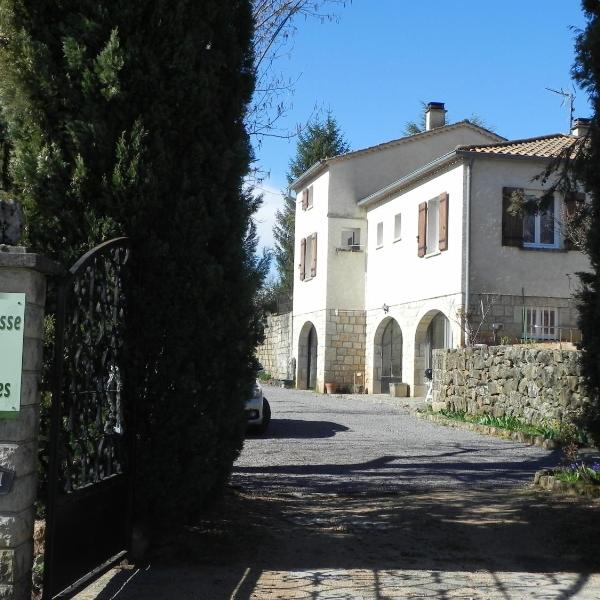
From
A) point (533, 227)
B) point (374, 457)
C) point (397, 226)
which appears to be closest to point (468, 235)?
point (533, 227)

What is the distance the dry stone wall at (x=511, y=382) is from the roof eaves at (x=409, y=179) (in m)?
4.83

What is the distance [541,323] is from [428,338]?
4.97 metres

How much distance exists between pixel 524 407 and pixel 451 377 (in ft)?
11.5

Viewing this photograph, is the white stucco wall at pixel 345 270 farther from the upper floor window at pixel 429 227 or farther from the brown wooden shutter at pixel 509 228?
the brown wooden shutter at pixel 509 228

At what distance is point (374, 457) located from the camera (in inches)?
442

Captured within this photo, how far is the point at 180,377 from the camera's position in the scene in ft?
17.3

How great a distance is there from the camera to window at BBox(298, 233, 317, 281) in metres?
29.4

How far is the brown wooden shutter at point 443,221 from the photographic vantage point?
834 inches

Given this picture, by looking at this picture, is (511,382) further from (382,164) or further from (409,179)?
(382,164)

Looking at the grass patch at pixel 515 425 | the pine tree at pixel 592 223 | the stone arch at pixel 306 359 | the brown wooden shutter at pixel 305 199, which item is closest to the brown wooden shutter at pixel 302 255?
the brown wooden shutter at pixel 305 199

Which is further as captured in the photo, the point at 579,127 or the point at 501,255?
the point at 579,127

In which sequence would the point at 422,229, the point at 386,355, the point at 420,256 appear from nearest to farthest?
1. the point at 422,229
2. the point at 420,256
3. the point at 386,355

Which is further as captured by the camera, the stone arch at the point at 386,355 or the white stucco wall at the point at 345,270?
the white stucco wall at the point at 345,270

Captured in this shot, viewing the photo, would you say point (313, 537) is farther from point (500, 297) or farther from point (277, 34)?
point (500, 297)
